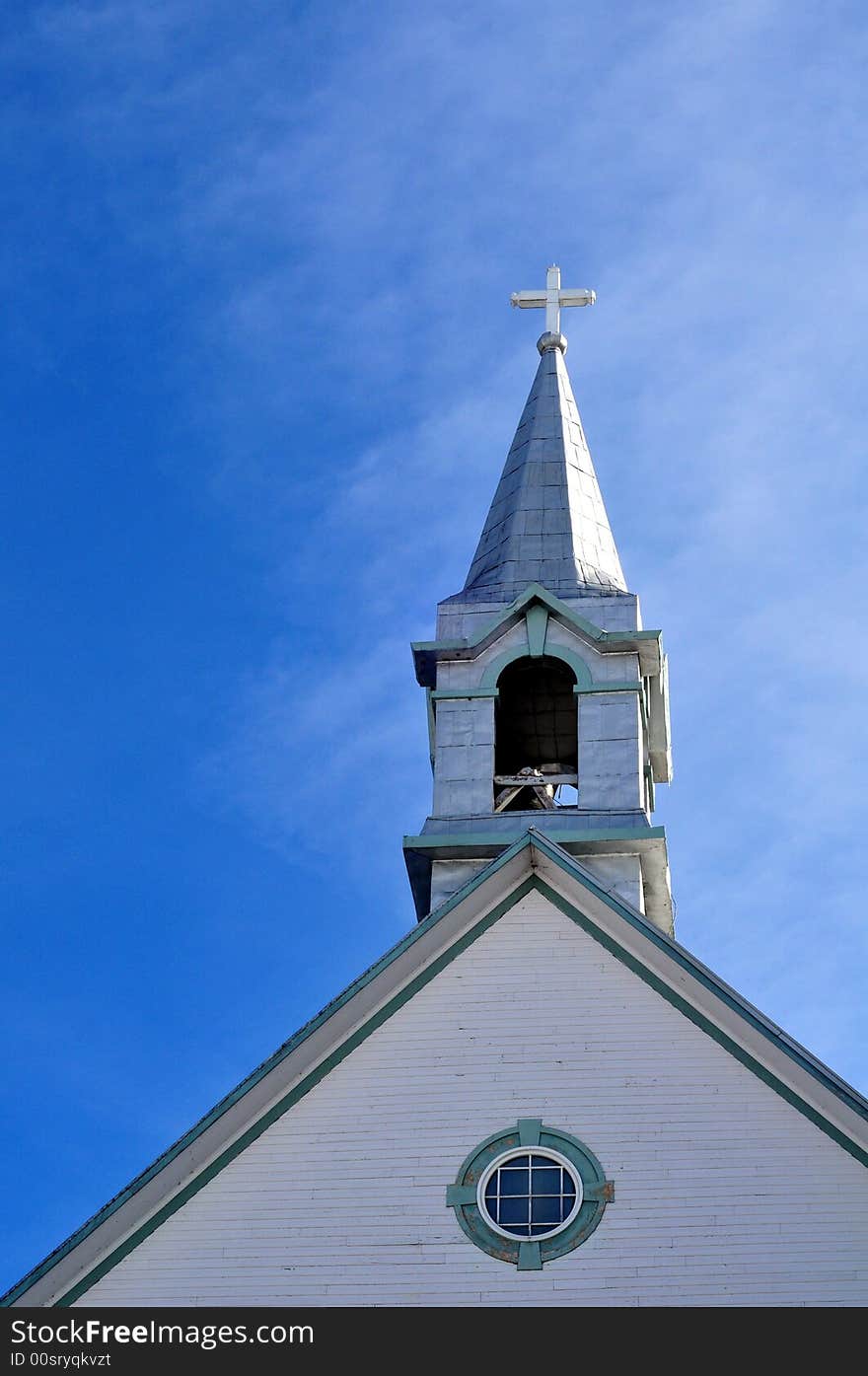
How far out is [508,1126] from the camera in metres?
22.9

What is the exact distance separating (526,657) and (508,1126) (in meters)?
7.92

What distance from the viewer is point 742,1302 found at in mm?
21344

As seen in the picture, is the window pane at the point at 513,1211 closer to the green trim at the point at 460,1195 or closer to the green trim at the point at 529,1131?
the green trim at the point at 460,1195

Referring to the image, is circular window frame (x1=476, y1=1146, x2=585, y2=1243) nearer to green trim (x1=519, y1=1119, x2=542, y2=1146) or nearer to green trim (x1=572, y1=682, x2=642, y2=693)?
green trim (x1=519, y1=1119, x2=542, y2=1146)

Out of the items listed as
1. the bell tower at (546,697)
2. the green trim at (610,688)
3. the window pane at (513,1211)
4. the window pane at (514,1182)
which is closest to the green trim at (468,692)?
the bell tower at (546,697)

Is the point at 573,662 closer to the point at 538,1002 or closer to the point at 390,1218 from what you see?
the point at 538,1002

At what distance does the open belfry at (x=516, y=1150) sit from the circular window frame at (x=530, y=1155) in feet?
0.07

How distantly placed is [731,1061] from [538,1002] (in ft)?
5.99

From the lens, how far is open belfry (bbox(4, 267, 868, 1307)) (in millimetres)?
21781

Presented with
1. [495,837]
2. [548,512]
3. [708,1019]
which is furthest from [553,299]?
[708,1019]

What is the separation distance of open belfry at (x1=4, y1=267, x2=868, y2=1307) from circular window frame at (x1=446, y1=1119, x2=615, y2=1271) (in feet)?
0.07

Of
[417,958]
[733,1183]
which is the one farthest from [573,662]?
[733,1183]

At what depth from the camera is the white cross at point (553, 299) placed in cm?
3500

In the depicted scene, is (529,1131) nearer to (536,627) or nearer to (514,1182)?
(514,1182)
